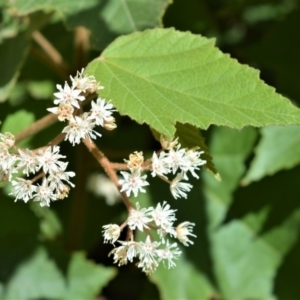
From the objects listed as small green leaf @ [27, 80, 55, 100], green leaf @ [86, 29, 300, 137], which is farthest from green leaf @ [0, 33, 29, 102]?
small green leaf @ [27, 80, 55, 100]

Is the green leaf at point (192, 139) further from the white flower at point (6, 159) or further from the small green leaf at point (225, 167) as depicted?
the small green leaf at point (225, 167)

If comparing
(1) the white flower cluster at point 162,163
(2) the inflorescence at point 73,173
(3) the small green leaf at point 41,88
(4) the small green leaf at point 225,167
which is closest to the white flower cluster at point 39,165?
(2) the inflorescence at point 73,173

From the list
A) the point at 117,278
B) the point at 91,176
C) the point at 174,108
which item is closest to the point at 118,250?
the point at 174,108

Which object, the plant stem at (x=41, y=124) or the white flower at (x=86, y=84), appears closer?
the white flower at (x=86, y=84)

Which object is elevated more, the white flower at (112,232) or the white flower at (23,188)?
the white flower at (23,188)

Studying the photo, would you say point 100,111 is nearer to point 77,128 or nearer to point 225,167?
point 77,128
